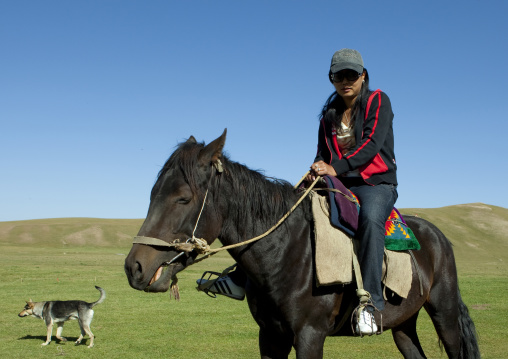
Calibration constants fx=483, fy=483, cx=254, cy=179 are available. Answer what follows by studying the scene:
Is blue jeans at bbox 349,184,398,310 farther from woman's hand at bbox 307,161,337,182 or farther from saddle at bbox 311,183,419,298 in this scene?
woman's hand at bbox 307,161,337,182

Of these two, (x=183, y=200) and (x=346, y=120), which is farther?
(x=346, y=120)

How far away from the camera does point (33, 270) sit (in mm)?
31641

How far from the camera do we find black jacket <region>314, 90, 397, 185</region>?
439 centimetres

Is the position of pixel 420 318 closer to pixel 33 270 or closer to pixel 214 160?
Result: pixel 214 160

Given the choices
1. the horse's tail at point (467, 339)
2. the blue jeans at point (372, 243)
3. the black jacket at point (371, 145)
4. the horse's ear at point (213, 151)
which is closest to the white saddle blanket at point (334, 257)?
the blue jeans at point (372, 243)

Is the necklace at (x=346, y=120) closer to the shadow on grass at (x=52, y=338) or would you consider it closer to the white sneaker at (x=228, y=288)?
the white sneaker at (x=228, y=288)

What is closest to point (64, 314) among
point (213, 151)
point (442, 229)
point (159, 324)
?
point (159, 324)

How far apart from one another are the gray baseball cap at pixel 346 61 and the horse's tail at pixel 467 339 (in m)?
3.05

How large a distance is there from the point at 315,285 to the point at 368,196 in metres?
1.00

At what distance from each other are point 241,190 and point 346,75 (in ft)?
5.47

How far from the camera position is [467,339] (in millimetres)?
5492

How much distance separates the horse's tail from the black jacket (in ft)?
6.66

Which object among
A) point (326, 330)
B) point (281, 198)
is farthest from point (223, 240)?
point (326, 330)

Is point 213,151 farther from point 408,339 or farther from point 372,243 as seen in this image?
point 408,339
